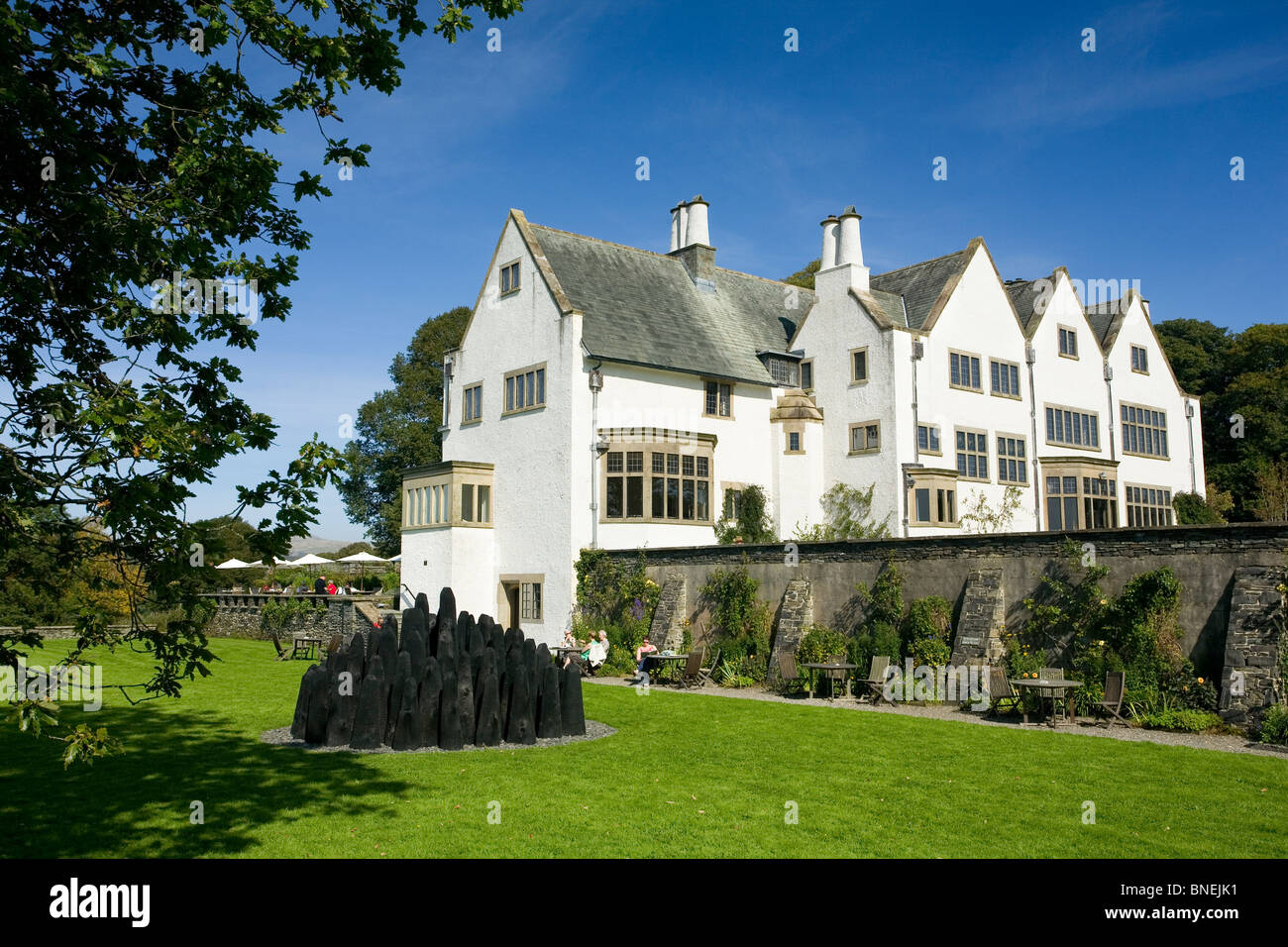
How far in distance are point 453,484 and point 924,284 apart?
18832 millimetres

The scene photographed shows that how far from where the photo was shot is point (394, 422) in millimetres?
54906

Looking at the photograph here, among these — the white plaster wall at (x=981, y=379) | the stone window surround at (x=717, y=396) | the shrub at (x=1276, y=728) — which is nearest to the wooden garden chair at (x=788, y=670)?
the shrub at (x=1276, y=728)

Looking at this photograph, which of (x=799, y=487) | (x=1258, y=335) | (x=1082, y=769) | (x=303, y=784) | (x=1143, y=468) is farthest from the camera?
(x=1258, y=335)

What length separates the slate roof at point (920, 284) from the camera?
1344 inches

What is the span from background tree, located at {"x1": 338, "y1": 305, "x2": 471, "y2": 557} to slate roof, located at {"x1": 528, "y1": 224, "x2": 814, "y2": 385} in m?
22.0

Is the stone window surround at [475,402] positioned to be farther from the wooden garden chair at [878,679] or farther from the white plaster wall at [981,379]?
the wooden garden chair at [878,679]

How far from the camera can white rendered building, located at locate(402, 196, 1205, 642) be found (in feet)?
95.8

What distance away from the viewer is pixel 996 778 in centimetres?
1162

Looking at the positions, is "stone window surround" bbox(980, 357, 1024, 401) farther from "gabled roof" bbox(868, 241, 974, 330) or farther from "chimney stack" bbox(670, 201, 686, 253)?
"chimney stack" bbox(670, 201, 686, 253)

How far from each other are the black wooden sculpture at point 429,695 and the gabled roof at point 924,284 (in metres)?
22.6

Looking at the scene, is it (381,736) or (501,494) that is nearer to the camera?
(381,736)

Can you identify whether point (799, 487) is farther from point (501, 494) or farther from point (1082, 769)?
point (1082, 769)
